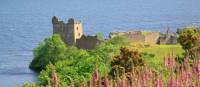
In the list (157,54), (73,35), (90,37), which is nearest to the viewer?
(157,54)

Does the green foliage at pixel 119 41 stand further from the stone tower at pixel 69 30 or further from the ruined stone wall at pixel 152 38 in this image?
the stone tower at pixel 69 30

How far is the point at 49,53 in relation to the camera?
77.6m

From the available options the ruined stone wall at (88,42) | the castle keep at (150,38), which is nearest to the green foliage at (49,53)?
the ruined stone wall at (88,42)

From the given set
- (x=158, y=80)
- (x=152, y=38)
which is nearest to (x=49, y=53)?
(x=152, y=38)

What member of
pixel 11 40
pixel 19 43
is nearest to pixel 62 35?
pixel 19 43

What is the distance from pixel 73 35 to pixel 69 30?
1.53m

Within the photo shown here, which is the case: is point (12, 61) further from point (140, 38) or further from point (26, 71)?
point (140, 38)

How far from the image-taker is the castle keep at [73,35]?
254ft

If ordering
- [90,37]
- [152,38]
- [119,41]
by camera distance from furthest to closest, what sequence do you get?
[90,37] → [152,38] → [119,41]

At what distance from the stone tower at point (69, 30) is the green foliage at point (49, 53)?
243cm

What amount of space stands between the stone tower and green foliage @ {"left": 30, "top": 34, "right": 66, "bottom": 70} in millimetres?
2431

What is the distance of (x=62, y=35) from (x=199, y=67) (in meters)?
74.8

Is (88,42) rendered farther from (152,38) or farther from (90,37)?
(152,38)

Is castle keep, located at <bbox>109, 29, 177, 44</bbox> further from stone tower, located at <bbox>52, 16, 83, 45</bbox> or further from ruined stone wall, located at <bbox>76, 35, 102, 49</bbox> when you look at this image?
stone tower, located at <bbox>52, 16, 83, 45</bbox>
